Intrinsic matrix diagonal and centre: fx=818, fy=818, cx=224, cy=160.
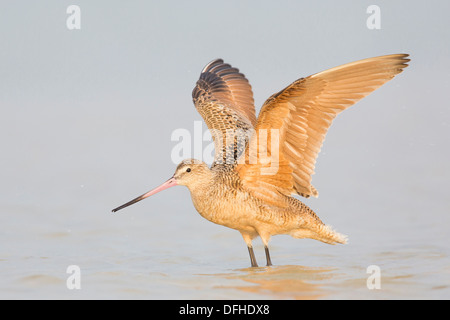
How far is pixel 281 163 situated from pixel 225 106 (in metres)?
1.37

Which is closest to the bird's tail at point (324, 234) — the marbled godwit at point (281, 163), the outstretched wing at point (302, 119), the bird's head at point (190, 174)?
the marbled godwit at point (281, 163)

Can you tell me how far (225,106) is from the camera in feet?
26.0

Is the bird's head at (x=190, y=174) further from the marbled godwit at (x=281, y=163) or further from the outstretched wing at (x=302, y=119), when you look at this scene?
the outstretched wing at (x=302, y=119)

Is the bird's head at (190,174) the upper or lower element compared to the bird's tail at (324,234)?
upper

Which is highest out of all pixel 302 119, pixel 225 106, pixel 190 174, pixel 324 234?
pixel 225 106

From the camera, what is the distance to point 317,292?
5.99 m

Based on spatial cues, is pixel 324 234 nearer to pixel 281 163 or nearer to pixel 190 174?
pixel 281 163

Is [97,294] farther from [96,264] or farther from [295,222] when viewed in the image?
[295,222]

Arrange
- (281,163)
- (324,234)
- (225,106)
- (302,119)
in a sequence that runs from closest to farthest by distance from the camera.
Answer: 1. (302,119)
2. (281,163)
3. (324,234)
4. (225,106)

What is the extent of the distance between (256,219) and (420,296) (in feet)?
4.97

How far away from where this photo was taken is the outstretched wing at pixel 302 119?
20.7 feet

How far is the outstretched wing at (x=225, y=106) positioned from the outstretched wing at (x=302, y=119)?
1.26 feet

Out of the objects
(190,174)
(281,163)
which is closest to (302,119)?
(281,163)

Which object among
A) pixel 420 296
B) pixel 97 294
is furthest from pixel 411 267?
pixel 97 294
